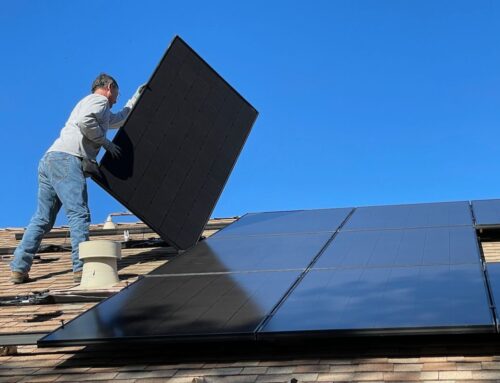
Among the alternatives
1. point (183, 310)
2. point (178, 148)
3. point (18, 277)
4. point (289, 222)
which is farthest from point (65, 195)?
point (183, 310)

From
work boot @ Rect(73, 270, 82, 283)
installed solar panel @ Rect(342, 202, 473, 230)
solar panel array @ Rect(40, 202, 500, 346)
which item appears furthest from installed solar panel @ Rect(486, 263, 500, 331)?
work boot @ Rect(73, 270, 82, 283)

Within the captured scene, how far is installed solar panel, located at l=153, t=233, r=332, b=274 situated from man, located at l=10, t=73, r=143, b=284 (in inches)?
42.4

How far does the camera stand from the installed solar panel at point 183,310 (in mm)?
4379

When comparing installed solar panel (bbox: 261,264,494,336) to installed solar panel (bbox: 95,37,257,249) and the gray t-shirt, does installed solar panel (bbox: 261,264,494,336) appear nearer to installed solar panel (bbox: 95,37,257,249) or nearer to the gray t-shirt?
installed solar panel (bbox: 95,37,257,249)

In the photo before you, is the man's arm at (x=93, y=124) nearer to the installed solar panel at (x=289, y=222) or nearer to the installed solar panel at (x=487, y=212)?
the installed solar panel at (x=289, y=222)

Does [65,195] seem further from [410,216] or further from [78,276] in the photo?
[410,216]

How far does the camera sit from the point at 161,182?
722cm

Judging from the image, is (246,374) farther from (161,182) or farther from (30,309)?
(161,182)

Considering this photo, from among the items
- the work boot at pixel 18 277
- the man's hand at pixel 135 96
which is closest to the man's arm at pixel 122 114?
the man's hand at pixel 135 96

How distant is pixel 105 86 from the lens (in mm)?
7176

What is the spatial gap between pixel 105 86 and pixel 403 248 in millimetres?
3128

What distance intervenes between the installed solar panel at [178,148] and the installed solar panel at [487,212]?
98.2 inches

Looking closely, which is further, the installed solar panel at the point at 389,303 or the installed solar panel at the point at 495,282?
the installed solar panel at the point at 495,282

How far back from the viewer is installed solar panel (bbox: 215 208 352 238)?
738 centimetres
